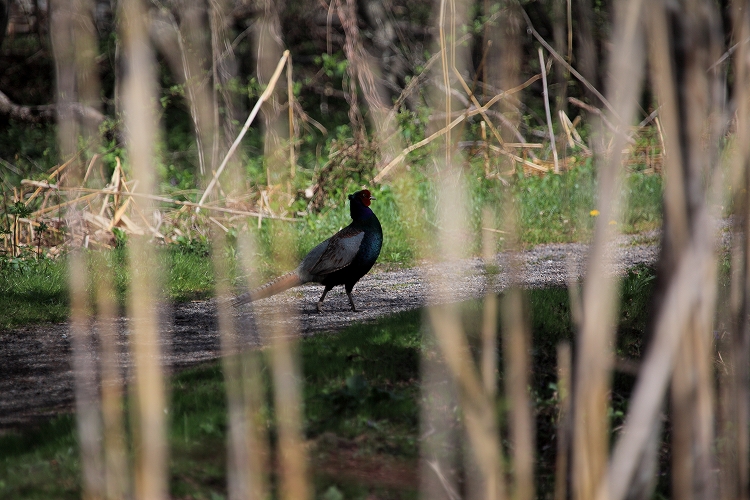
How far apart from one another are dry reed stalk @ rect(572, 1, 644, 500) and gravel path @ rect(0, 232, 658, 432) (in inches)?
46.3

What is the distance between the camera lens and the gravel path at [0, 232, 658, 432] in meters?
4.59

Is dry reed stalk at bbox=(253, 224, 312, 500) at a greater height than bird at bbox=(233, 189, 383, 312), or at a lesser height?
lesser

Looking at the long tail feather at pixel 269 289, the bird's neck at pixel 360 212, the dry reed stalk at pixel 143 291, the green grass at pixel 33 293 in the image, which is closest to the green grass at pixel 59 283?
the green grass at pixel 33 293

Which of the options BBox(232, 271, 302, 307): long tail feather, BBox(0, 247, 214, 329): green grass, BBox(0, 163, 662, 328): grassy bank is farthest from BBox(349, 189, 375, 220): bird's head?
BBox(0, 247, 214, 329): green grass

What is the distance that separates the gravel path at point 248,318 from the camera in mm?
4590

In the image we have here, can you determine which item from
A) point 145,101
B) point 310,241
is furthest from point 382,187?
point 145,101

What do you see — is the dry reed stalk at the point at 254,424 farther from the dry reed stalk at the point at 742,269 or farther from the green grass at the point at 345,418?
the dry reed stalk at the point at 742,269

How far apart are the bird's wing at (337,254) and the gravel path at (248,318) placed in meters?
0.33

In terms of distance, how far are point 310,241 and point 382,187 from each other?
1714mm

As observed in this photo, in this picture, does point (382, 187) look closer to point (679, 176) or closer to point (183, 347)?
point (183, 347)

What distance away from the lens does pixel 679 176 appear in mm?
2254

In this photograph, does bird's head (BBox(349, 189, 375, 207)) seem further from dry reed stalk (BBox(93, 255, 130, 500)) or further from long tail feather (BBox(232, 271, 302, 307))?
dry reed stalk (BBox(93, 255, 130, 500))

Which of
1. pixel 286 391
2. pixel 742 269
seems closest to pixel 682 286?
pixel 742 269

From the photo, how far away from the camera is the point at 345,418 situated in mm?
4207
